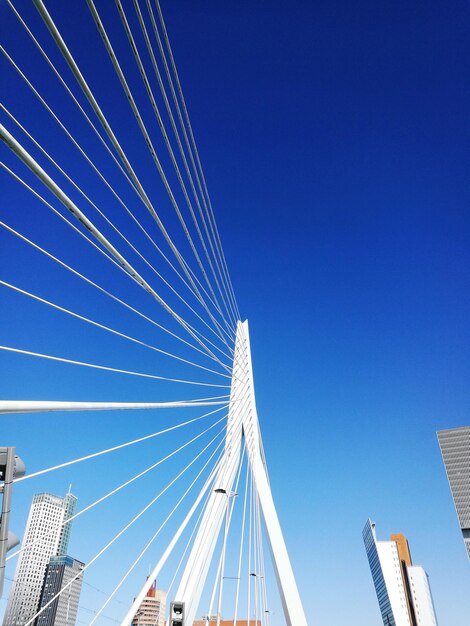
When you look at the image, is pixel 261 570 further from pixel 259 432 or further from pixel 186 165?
pixel 186 165

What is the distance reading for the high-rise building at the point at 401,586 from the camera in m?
90.0

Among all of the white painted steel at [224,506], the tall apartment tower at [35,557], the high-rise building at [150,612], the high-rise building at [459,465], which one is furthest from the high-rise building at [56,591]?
the white painted steel at [224,506]

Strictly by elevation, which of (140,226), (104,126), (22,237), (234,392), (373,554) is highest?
(373,554)

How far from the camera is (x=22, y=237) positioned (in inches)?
113

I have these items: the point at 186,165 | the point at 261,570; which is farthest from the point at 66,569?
the point at 186,165

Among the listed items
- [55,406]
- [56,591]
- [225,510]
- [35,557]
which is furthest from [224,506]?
[35,557]

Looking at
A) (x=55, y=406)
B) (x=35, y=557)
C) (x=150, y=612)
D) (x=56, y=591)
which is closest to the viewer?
(x=55, y=406)

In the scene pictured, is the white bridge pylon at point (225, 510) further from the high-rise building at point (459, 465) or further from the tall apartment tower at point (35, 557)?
the high-rise building at point (459, 465)

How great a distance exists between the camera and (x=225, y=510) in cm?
911

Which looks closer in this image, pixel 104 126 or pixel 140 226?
pixel 104 126

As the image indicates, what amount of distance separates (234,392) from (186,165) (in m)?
6.73

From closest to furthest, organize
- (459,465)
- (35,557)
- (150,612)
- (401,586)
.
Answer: (150,612)
(401,586)
(459,465)
(35,557)

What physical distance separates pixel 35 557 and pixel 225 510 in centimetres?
11169

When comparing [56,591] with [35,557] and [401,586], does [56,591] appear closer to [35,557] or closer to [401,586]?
[35,557]
